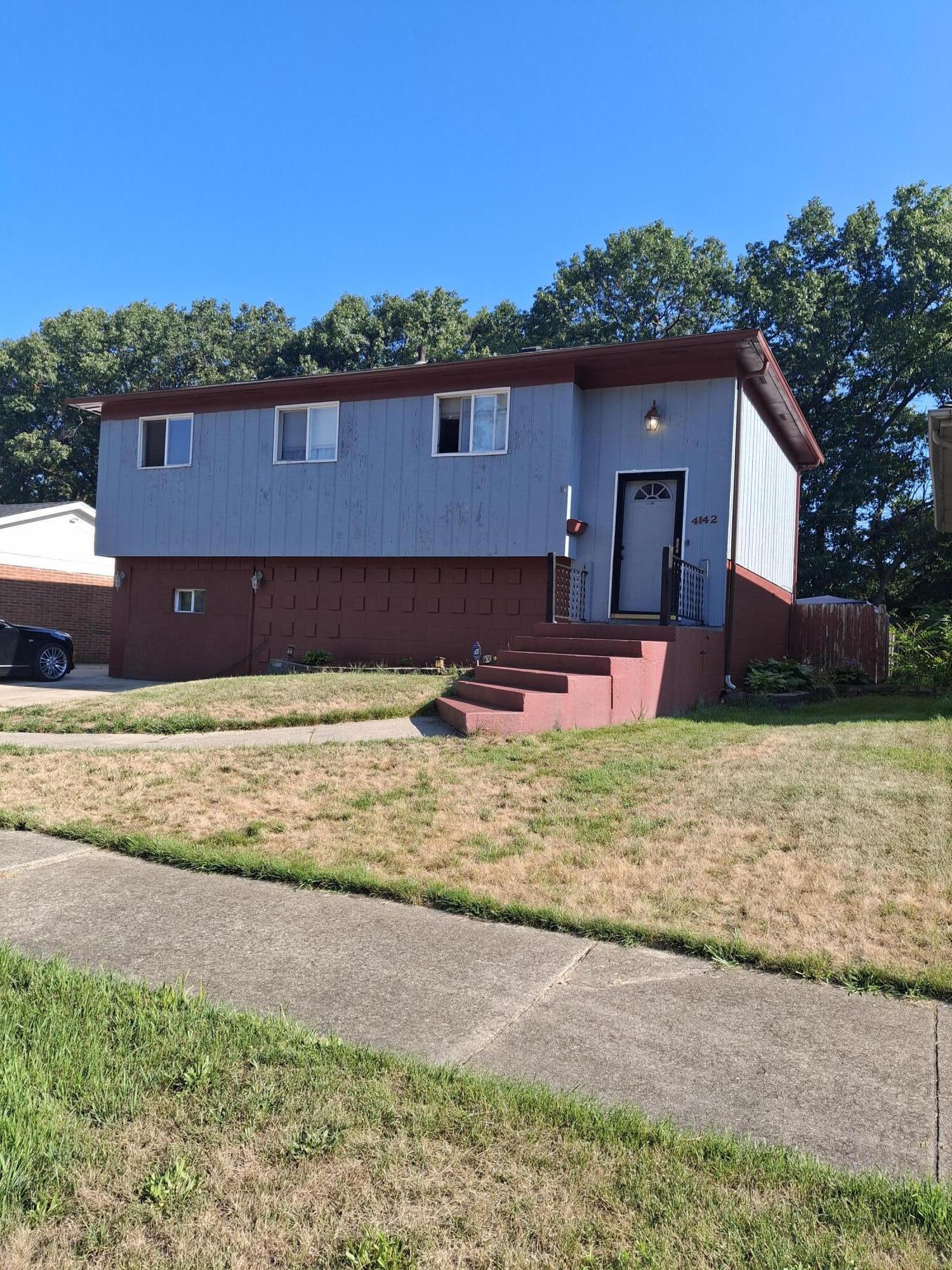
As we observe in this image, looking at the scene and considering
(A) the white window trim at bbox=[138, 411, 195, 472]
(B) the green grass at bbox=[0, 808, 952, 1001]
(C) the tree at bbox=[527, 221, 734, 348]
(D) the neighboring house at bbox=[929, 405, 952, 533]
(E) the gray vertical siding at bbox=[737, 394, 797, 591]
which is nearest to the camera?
(B) the green grass at bbox=[0, 808, 952, 1001]

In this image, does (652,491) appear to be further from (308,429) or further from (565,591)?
(308,429)

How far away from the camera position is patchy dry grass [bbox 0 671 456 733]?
9.48 m

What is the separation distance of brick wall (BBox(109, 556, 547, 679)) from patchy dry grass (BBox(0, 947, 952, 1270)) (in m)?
10.9

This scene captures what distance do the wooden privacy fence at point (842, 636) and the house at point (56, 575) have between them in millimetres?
15723

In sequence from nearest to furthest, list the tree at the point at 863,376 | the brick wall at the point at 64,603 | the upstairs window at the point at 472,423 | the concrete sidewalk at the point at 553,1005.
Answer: the concrete sidewalk at the point at 553,1005 < the upstairs window at the point at 472,423 < the brick wall at the point at 64,603 < the tree at the point at 863,376

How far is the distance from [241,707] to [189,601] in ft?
23.9

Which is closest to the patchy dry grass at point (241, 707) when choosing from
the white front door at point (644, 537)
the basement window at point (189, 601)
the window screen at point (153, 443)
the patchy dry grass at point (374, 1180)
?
the white front door at point (644, 537)

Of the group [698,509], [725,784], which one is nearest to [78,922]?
[725,784]

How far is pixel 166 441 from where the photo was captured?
16328mm

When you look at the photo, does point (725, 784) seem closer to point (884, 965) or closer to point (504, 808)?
point (504, 808)

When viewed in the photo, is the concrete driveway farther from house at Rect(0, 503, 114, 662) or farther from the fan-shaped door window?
the fan-shaped door window

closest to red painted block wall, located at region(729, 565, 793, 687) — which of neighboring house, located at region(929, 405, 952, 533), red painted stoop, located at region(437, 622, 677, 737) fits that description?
neighboring house, located at region(929, 405, 952, 533)

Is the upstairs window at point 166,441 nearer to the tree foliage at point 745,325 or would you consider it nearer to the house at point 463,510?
the house at point 463,510

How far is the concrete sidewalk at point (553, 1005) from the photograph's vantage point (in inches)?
103
